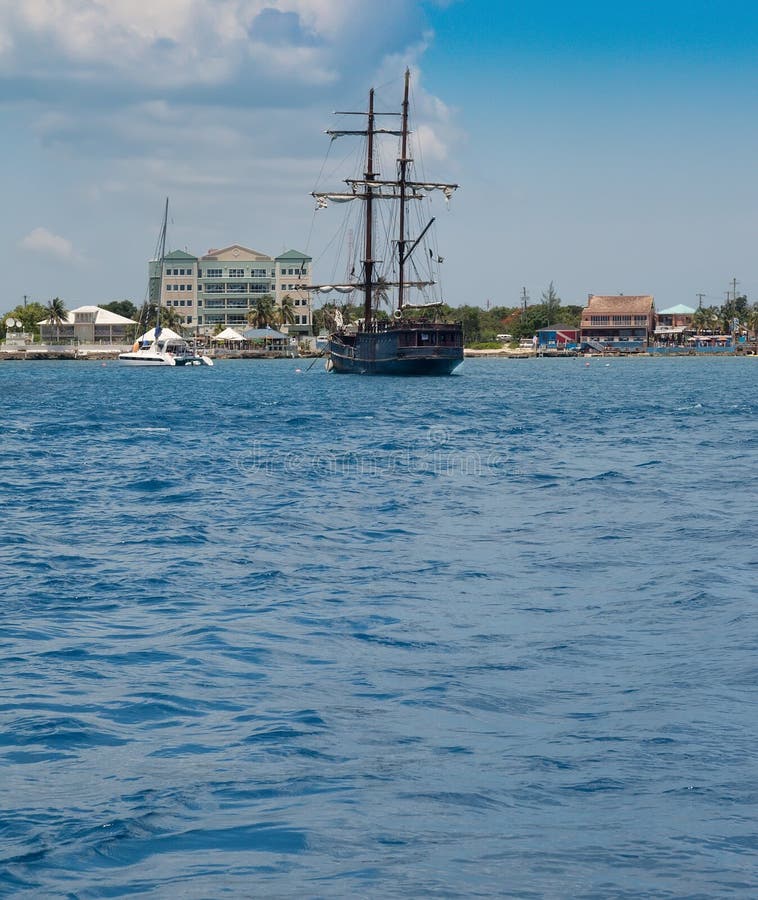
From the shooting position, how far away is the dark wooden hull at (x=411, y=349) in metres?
96.5

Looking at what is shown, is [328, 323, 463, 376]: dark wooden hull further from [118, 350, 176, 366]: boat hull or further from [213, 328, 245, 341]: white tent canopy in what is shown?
[213, 328, 245, 341]: white tent canopy

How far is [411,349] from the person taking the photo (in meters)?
96.4

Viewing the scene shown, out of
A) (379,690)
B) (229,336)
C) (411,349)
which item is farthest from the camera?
(229,336)

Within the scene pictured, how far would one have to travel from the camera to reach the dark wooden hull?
96500mm

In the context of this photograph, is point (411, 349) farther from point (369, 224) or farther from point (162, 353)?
point (162, 353)

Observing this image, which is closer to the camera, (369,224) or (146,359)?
(369,224)

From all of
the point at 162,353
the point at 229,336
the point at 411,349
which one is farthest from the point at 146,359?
the point at 411,349

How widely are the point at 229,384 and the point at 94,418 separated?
134 ft

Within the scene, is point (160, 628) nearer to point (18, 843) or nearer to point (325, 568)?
point (325, 568)

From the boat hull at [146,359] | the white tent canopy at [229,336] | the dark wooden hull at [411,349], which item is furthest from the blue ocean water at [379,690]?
the white tent canopy at [229,336]

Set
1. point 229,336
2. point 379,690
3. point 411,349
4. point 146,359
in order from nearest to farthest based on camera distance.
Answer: point 379,690 → point 411,349 → point 146,359 → point 229,336

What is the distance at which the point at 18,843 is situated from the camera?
794 centimetres

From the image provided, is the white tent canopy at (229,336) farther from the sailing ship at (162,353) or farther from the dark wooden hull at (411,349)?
the dark wooden hull at (411,349)

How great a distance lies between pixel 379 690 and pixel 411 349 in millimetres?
85726
